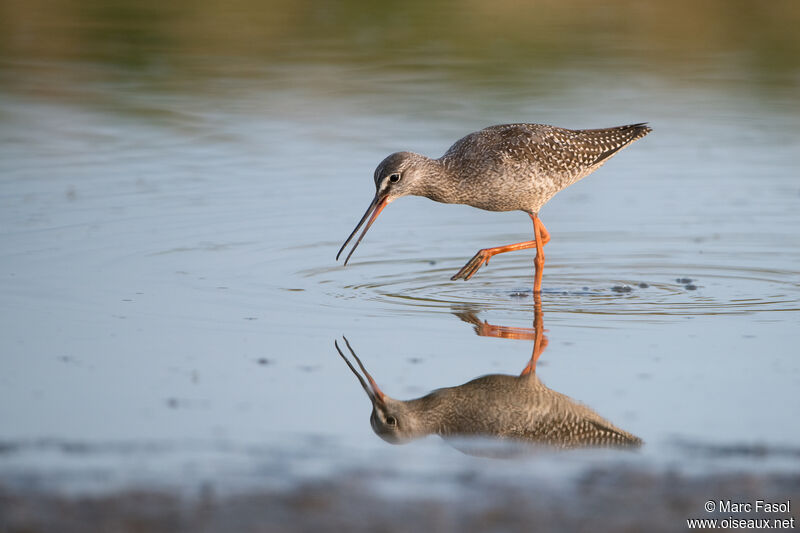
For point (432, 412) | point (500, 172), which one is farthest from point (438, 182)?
point (432, 412)

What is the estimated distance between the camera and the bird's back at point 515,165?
1024 centimetres

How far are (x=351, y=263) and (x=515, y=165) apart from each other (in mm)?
1715

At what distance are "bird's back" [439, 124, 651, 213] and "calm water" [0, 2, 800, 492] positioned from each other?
70 centimetres

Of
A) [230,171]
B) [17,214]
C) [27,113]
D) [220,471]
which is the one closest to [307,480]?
[220,471]

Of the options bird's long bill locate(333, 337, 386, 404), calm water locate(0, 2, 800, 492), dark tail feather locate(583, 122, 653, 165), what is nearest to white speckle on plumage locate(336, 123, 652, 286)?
dark tail feather locate(583, 122, 653, 165)

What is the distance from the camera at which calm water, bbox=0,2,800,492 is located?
6.27 m

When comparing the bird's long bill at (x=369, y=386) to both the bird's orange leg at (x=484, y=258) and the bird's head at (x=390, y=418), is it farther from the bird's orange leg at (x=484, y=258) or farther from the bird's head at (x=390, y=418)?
the bird's orange leg at (x=484, y=258)

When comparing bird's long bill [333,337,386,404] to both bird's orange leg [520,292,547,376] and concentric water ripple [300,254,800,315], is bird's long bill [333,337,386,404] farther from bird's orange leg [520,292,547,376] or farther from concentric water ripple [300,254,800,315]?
concentric water ripple [300,254,800,315]

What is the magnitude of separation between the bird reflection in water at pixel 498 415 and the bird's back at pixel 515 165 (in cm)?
309

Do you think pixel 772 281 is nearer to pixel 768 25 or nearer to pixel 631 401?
pixel 631 401

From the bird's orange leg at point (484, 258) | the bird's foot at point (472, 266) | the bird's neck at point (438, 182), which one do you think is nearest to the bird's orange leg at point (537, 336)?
the bird's orange leg at point (484, 258)

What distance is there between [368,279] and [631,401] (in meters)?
3.56

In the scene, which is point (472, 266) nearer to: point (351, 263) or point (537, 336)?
point (351, 263)

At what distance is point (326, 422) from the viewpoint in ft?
21.4
